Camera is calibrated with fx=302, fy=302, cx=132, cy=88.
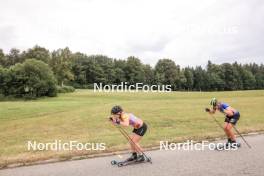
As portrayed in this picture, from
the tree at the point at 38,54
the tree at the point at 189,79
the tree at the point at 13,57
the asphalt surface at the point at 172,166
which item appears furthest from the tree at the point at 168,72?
the asphalt surface at the point at 172,166

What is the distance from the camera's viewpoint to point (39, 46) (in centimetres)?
8794

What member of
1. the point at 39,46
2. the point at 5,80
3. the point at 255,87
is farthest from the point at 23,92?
the point at 255,87

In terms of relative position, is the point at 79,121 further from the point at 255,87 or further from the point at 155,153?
the point at 255,87

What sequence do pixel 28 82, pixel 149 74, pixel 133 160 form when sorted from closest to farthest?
pixel 133 160 → pixel 28 82 → pixel 149 74

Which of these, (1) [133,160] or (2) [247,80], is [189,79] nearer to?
(2) [247,80]

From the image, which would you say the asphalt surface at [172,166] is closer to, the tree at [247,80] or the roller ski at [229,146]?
the roller ski at [229,146]

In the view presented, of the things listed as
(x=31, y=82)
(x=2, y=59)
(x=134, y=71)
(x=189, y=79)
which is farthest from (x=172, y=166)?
(x=189, y=79)

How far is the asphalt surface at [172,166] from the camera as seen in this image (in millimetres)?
8148

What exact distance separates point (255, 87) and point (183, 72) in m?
31.8

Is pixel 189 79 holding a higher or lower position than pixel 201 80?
higher

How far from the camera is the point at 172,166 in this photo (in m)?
8.70

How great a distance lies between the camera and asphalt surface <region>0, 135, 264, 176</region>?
8148 millimetres

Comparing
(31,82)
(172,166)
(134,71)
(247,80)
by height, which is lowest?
(172,166)

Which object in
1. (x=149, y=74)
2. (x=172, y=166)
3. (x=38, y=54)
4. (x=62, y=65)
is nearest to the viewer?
(x=172, y=166)
